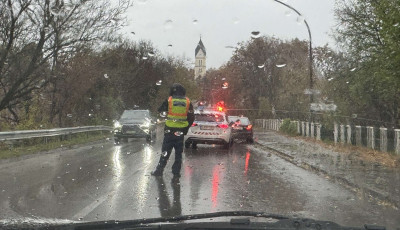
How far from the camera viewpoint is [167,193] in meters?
8.58

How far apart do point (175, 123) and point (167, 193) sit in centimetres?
254

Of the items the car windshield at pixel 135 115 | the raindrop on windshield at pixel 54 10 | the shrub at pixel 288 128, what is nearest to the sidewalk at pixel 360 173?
the car windshield at pixel 135 115

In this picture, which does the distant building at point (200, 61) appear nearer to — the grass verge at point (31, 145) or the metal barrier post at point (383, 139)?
the grass verge at point (31, 145)

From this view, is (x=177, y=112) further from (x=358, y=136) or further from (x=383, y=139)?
(x=358, y=136)

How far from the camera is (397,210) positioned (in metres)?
7.64

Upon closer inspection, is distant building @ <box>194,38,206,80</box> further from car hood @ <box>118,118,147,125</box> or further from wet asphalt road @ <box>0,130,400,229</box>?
wet asphalt road @ <box>0,130,400,229</box>

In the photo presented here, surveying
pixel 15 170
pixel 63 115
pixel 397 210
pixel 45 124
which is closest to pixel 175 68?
pixel 63 115

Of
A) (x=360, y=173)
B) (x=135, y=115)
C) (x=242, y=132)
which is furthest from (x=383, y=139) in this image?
(x=135, y=115)

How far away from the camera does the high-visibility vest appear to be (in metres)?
10.8

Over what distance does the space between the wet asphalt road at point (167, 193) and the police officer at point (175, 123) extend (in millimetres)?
350

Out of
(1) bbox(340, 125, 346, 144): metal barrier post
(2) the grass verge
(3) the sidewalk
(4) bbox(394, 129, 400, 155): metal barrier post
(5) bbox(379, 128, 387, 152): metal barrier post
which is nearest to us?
(3) the sidewalk

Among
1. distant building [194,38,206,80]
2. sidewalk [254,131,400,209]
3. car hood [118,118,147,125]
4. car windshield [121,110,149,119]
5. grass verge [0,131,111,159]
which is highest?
distant building [194,38,206,80]

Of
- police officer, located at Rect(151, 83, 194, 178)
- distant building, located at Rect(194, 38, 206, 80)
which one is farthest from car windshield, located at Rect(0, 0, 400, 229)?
distant building, located at Rect(194, 38, 206, 80)

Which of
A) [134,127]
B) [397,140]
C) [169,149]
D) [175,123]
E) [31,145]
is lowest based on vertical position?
[31,145]
